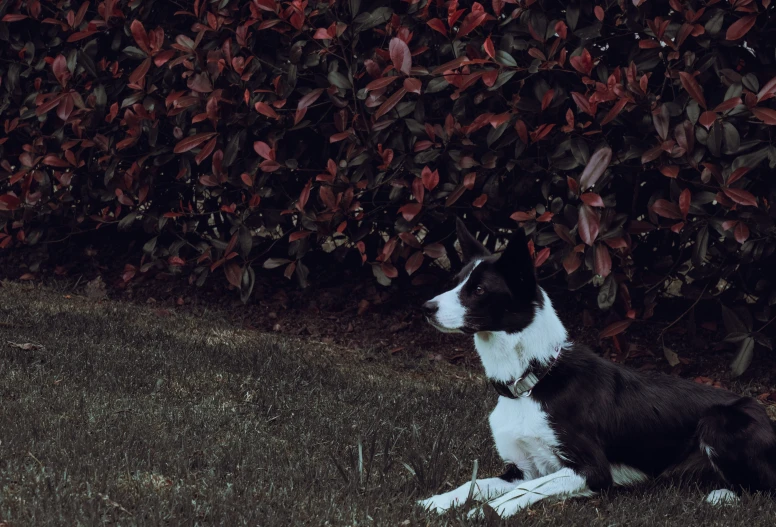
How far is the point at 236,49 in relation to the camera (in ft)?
20.0

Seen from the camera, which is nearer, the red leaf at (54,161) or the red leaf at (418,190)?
the red leaf at (418,190)

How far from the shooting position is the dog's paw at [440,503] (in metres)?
3.54

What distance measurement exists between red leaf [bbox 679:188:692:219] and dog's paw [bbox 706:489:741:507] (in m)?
1.72

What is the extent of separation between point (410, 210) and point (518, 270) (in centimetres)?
194

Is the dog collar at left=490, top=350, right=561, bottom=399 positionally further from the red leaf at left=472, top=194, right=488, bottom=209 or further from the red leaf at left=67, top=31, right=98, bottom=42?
the red leaf at left=67, top=31, right=98, bottom=42

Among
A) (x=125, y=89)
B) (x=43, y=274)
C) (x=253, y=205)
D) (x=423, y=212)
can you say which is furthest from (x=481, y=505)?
(x=43, y=274)

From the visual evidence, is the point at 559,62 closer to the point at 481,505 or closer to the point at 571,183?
the point at 571,183

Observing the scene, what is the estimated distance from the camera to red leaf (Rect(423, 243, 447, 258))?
234 inches

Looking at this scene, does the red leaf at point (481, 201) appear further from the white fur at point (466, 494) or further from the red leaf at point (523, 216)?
the white fur at point (466, 494)

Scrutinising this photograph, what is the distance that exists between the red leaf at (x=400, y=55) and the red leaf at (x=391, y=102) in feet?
0.38

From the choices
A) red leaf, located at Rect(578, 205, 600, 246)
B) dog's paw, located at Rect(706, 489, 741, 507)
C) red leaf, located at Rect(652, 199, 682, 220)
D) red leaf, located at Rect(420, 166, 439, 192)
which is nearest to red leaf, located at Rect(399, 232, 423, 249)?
red leaf, located at Rect(420, 166, 439, 192)

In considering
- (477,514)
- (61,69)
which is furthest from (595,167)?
(61,69)

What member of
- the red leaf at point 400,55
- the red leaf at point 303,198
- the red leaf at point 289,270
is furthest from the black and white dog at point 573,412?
the red leaf at point 289,270

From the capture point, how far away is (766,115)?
4.81m
